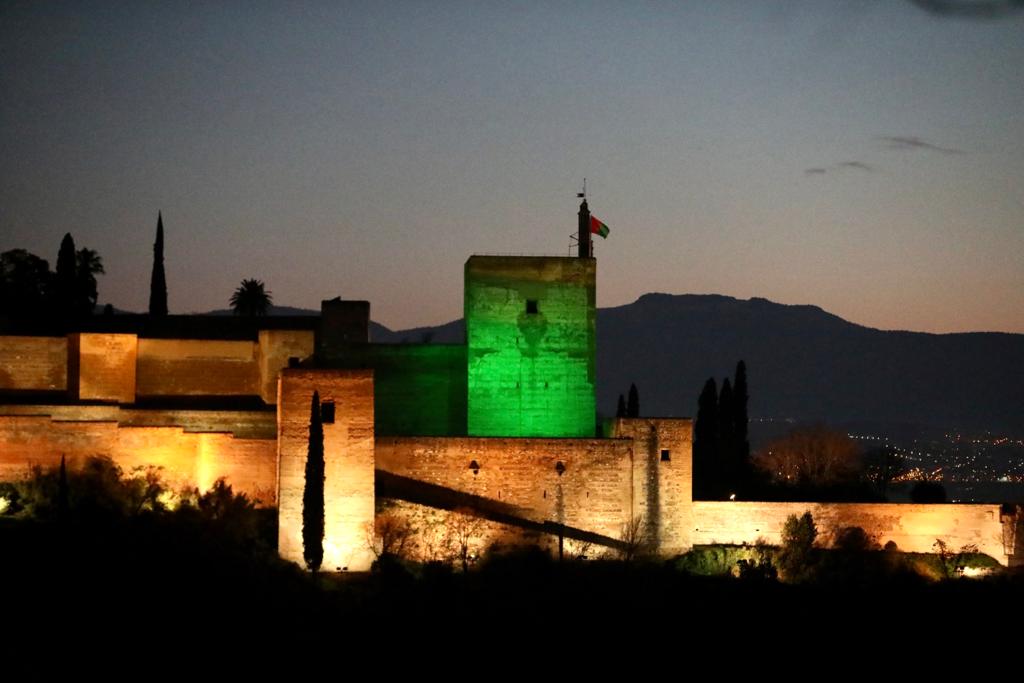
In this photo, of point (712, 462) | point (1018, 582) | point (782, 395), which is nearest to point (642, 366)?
point (782, 395)

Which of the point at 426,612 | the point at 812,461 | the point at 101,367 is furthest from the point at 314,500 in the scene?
the point at 812,461

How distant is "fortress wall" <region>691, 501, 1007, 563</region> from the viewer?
33188 mm

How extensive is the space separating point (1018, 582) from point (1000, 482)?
6413cm

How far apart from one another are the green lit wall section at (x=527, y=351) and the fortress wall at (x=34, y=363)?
10.1 metres

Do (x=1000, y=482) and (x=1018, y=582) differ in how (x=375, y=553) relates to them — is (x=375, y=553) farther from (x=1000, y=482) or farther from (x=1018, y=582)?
(x=1000, y=482)

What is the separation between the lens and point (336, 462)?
3003 cm

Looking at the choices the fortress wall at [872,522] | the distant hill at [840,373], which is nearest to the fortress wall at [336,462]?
the fortress wall at [872,522]

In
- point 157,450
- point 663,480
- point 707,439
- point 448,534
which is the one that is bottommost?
point 448,534

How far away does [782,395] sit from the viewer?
17975 centimetres

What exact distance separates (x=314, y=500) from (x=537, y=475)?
5568 millimetres

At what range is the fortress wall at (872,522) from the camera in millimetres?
33188

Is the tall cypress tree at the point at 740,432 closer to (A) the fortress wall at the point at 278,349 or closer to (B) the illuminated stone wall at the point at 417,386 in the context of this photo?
(B) the illuminated stone wall at the point at 417,386

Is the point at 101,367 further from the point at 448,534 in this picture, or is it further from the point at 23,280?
the point at 23,280

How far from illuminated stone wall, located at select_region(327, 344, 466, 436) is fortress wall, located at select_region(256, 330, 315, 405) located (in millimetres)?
944
